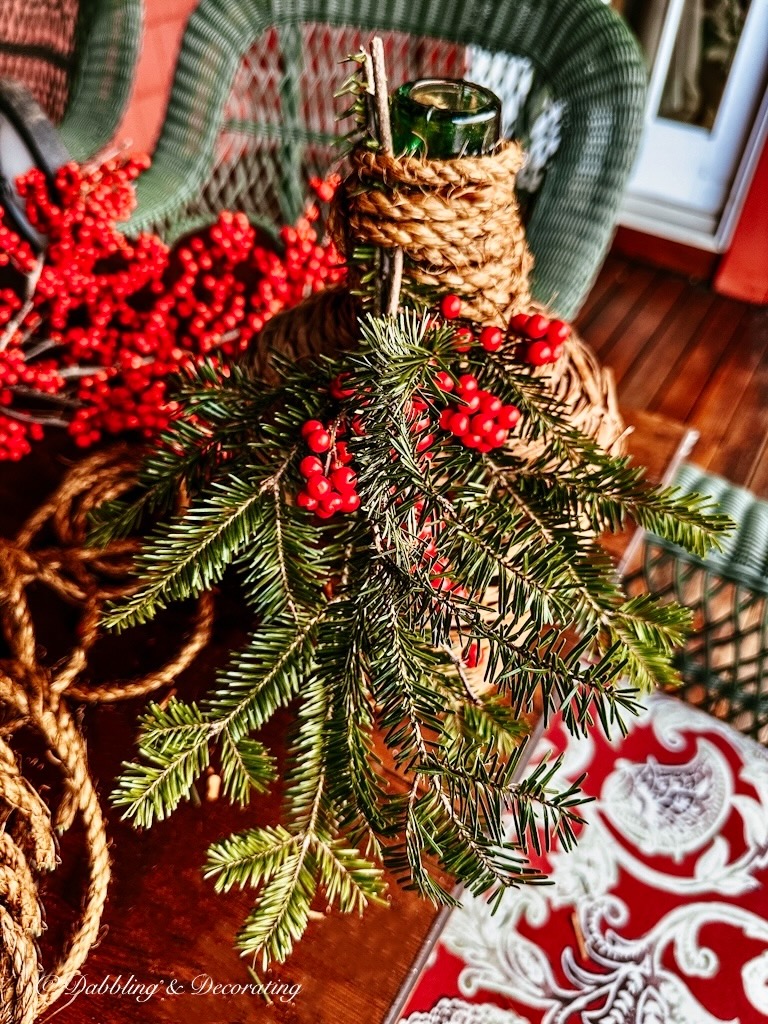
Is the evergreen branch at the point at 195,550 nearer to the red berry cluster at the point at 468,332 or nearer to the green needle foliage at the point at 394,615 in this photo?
the green needle foliage at the point at 394,615

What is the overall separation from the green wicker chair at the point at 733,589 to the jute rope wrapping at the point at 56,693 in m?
0.54

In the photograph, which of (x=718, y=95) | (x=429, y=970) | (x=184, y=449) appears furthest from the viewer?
(x=718, y=95)

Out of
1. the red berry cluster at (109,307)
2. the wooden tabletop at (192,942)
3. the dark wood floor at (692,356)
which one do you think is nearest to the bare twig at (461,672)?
the wooden tabletop at (192,942)

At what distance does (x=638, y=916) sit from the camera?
939 mm

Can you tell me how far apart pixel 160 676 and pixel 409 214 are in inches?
13.8

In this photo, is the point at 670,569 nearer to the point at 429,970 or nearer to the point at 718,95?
the point at 429,970

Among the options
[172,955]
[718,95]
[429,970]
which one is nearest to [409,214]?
[172,955]

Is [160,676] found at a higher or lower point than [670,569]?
higher

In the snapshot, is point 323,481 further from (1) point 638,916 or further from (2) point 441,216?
(1) point 638,916

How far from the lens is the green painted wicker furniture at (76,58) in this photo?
1143 millimetres

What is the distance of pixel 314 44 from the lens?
1238mm

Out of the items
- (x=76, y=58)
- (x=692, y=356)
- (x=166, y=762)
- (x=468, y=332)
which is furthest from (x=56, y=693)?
(x=692, y=356)

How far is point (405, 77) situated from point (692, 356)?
109 cm

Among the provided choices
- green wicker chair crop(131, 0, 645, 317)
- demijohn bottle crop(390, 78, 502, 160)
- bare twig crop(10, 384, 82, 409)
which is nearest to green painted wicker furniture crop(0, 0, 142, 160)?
green wicker chair crop(131, 0, 645, 317)
